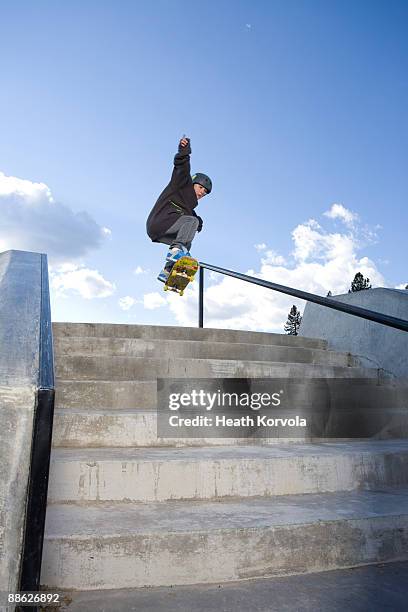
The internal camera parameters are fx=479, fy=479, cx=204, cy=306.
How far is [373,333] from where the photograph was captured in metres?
5.18

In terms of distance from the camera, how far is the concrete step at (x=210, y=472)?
Result: 7.37 ft

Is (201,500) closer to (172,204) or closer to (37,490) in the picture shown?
(37,490)

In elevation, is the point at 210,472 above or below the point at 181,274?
below

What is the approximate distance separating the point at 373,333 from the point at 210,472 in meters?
3.38

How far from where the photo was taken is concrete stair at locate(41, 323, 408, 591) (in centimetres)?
180

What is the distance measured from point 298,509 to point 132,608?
881mm

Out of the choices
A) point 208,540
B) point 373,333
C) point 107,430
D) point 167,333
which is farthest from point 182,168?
point 208,540

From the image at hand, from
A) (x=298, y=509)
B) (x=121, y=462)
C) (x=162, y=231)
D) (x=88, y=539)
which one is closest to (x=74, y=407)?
(x=121, y=462)

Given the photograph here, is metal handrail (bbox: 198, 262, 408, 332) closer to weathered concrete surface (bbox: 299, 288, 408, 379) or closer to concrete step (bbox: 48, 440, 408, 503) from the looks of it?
concrete step (bbox: 48, 440, 408, 503)

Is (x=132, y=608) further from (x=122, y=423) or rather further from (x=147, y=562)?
(x=122, y=423)

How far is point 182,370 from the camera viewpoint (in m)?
3.77

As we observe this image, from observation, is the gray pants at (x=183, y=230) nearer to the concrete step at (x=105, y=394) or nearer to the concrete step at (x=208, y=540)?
the concrete step at (x=105, y=394)

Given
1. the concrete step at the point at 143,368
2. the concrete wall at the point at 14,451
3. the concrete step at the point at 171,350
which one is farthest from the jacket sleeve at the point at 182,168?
the concrete wall at the point at 14,451

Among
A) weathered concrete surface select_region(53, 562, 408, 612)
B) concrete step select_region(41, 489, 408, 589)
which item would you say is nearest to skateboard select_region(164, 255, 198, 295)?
concrete step select_region(41, 489, 408, 589)
